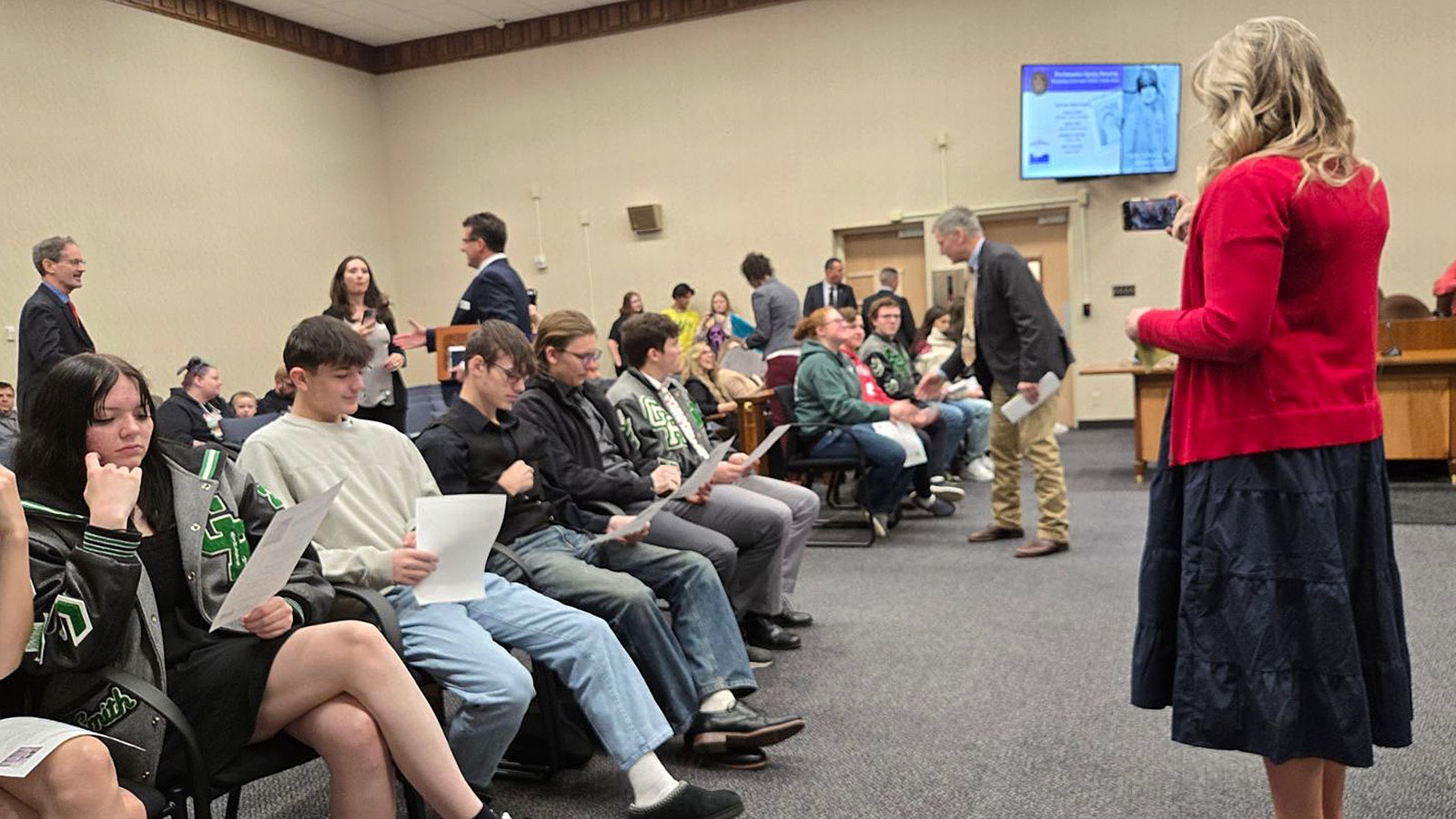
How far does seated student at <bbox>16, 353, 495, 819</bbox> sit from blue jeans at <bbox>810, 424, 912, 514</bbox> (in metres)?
3.37

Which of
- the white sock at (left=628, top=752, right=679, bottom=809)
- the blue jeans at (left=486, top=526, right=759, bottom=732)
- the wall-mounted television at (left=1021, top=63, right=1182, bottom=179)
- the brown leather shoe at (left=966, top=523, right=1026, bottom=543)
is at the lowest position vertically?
the brown leather shoe at (left=966, top=523, right=1026, bottom=543)

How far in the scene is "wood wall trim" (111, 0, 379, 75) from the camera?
8.94m

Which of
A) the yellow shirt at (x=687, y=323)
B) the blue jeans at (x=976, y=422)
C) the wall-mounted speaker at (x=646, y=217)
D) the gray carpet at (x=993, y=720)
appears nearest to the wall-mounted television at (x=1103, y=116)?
the blue jeans at (x=976, y=422)

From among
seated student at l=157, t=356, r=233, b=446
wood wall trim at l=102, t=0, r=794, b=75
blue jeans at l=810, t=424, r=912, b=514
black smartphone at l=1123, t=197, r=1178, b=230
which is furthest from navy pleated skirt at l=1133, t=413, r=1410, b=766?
wood wall trim at l=102, t=0, r=794, b=75

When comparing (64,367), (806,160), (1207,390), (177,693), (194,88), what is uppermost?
(194,88)

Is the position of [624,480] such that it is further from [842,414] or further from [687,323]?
[687,323]

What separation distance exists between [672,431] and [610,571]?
3.23 feet

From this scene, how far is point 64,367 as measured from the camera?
177 centimetres

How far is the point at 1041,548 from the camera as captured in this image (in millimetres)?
4672

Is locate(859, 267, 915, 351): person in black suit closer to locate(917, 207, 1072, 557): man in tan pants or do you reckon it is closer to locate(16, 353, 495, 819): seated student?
locate(917, 207, 1072, 557): man in tan pants

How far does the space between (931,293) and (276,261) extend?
5.92 meters

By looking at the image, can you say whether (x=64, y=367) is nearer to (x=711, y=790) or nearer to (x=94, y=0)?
(x=711, y=790)

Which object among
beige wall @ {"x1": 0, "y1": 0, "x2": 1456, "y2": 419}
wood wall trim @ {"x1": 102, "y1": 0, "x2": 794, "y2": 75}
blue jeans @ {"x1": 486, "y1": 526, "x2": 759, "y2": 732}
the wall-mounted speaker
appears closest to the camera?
blue jeans @ {"x1": 486, "y1": 526, "x2": 759, "y2": 732}

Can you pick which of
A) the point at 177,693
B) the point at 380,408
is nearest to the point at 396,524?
the point at 177,693
